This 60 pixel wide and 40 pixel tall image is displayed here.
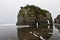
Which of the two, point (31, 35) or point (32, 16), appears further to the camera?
point (32, 16)

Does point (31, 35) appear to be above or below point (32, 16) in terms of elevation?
below

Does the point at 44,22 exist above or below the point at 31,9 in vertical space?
below

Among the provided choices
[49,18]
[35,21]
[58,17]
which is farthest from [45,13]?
[58,17]

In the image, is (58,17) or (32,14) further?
(58,17)

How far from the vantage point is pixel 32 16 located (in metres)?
96.4

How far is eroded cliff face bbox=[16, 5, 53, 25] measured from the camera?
95.9 m

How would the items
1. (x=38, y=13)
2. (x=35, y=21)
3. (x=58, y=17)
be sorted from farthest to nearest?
(x=58, y=17), (x=38, y=13), (x=35, y=21)

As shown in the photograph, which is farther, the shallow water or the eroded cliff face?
the eroded cliff face

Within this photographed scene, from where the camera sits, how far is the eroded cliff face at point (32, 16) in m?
95.9

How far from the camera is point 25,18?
97250mm

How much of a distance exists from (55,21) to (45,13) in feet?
79.5

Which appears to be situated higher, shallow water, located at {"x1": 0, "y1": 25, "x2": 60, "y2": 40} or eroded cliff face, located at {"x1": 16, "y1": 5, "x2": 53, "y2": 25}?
eroded cliff face, located at {"x1": 16, "y1": 5, "x2": 53, "y2": 25}

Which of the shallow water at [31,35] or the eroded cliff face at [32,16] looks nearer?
the shallow water at [31,35]

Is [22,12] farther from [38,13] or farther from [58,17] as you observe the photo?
[58,17]
